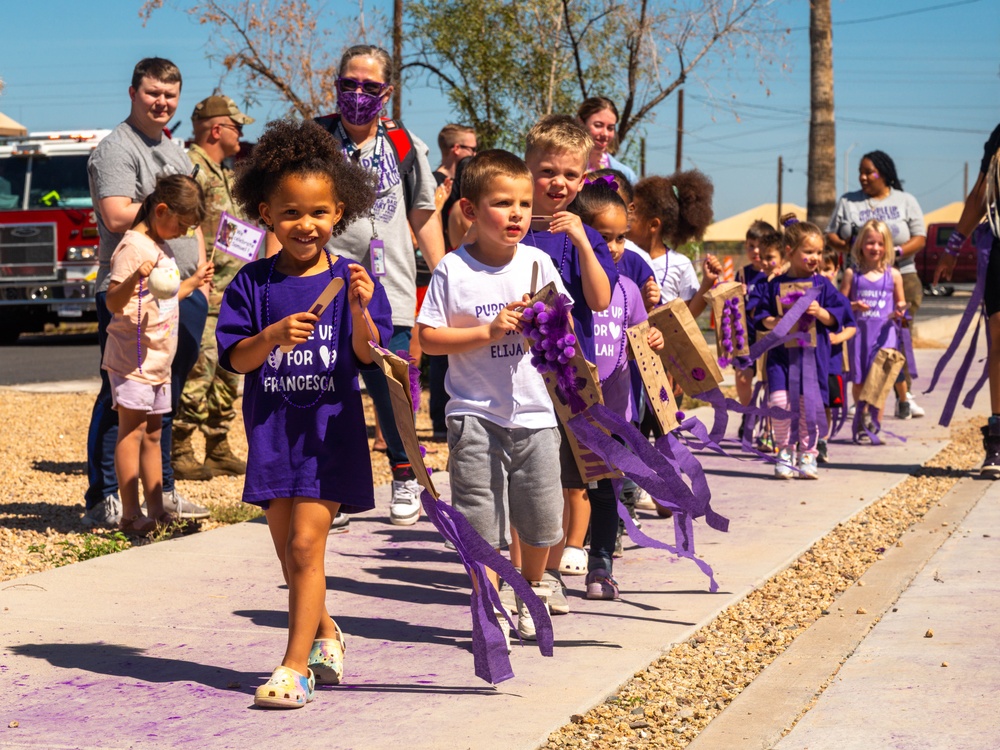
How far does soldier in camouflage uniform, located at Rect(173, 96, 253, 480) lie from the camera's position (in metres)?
7.97

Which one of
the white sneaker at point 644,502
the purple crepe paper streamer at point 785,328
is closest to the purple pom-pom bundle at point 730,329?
the purple crepe paper streamer at point 785,328

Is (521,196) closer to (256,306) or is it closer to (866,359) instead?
(256,306)

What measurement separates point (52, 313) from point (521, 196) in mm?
19823

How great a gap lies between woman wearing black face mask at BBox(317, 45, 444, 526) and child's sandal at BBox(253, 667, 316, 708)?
245 centimetres

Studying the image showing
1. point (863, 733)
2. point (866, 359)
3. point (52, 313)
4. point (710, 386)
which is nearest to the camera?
point (863, 733)

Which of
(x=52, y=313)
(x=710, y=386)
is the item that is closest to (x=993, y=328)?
(x=710, y=386)

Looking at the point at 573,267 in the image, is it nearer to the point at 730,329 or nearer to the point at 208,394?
the point at 730,329

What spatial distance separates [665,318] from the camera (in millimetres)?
5594

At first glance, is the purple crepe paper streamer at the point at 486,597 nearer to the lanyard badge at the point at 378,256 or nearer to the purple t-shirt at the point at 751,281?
the lanyard badge at the point at 378,256

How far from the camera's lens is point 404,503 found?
6715 mm

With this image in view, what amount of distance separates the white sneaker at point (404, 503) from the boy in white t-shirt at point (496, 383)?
6.87ft

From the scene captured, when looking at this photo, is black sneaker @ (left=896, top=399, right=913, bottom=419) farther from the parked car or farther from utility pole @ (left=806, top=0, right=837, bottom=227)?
A: the parked car

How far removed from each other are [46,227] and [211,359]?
13.8 meters

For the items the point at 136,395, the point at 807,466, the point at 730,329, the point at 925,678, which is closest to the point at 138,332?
the point at 136,395
